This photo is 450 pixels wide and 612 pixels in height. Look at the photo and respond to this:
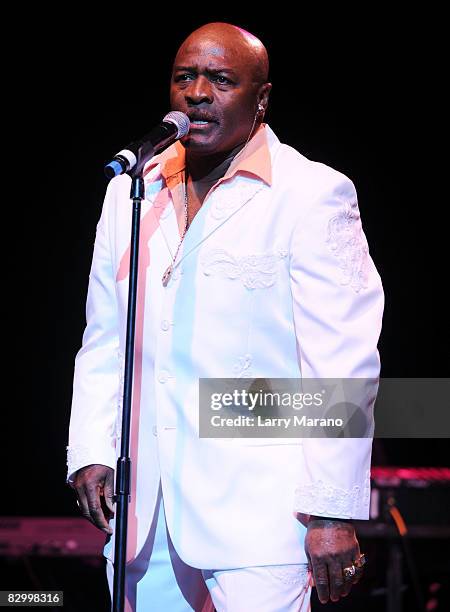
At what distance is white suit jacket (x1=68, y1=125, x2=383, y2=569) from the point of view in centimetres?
216

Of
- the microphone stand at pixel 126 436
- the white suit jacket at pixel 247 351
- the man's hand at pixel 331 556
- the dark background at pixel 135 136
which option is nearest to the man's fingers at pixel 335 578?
the man's hand at pixel 331 556

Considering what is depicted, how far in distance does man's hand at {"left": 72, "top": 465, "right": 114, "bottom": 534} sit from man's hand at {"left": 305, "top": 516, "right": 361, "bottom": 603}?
51 centimetres

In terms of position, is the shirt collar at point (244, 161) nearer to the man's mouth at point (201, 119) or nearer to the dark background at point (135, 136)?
the man's mouth at point (201, 119)

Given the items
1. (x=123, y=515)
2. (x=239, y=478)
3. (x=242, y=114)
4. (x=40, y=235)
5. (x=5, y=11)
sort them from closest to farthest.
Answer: (x=123, y=515), (x=239, y=478), (x=242, y=114), (x=5, y=11), (x=40, y=235)

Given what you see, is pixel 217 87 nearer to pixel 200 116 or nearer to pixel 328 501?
pixel 200 116

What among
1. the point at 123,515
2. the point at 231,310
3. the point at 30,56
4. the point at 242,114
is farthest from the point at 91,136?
the point at 123,515

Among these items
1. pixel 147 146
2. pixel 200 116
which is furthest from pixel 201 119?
pixel 147 146

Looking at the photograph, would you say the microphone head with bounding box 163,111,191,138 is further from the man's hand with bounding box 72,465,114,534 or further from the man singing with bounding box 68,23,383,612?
the man's hand with bounding box 72,465,114,534

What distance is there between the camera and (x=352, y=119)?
4.26m

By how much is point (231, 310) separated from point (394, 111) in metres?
2.25

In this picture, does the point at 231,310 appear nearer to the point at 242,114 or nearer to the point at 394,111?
the point at 242,114

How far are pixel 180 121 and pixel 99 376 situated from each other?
67 cm

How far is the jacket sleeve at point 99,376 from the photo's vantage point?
2393 mm

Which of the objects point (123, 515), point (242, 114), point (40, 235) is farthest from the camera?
point (40, 235)
